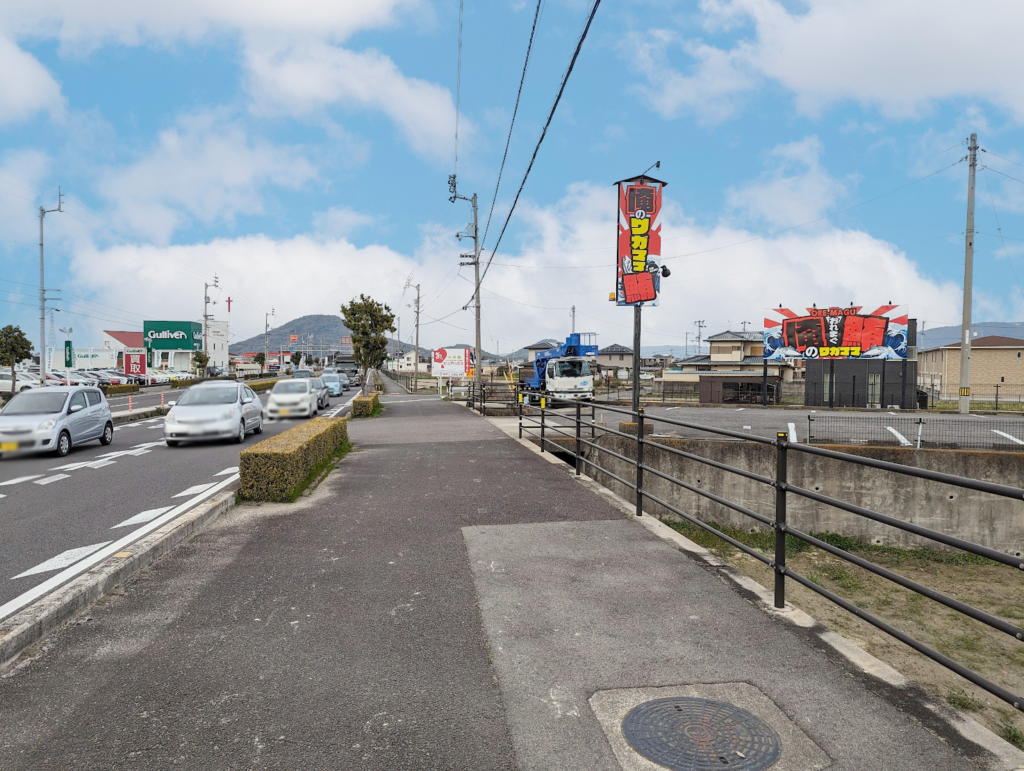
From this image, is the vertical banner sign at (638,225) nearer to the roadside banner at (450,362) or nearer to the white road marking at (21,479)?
the white road marking at (21,479)

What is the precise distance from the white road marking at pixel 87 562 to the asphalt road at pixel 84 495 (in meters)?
0.04

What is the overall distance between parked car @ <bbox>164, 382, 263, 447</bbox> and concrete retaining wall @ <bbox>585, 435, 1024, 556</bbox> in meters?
8.31

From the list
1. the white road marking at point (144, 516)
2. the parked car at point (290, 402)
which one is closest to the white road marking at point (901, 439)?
the white road marking at point (144, 516)

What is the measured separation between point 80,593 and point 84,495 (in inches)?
219

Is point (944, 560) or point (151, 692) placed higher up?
point (151, 692)

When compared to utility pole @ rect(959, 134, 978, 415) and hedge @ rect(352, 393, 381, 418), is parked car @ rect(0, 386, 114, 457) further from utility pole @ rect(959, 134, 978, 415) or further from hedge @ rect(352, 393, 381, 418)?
utility pole @ rect(959, 134, 978, 415)

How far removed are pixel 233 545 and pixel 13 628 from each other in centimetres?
214

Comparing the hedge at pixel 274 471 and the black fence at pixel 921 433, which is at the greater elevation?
the hedge at pixel 274 471

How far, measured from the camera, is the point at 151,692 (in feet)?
10.2

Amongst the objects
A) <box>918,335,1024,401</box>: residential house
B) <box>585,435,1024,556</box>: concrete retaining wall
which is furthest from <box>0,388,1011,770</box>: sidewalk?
<box>918,335,1024,401</box>: residential house

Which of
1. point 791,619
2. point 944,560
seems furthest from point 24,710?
point 944,560

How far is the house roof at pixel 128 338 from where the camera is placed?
102 metres

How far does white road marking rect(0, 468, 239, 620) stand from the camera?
4472 millimetres

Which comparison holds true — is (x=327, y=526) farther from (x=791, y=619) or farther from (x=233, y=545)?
(x=791, y=619)
